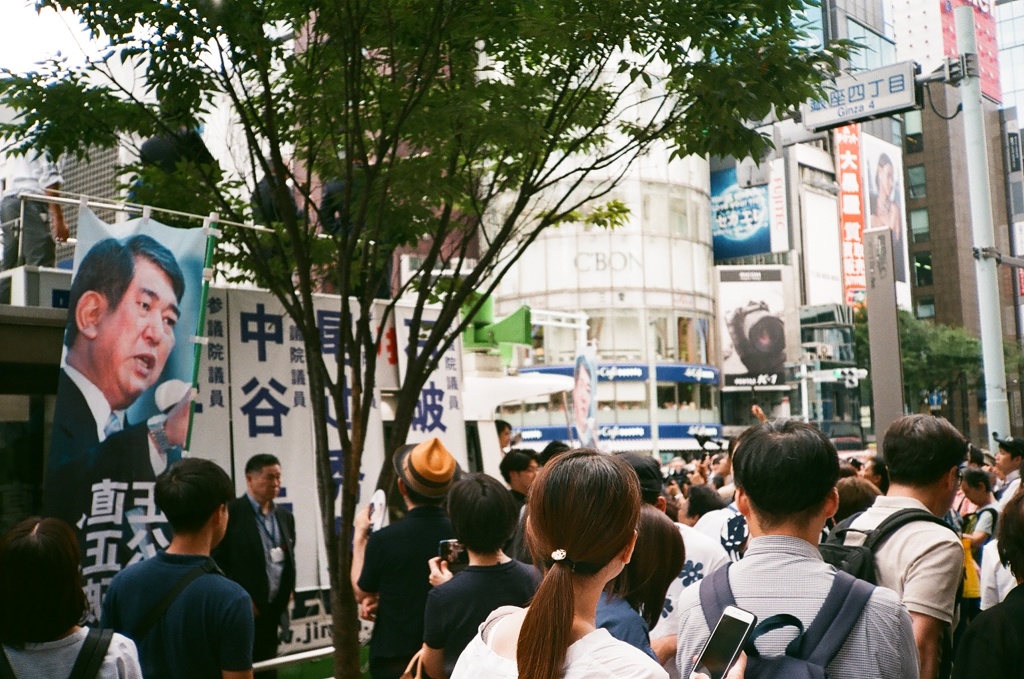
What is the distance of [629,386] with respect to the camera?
147ft

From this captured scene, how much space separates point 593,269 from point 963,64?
32.2 metres

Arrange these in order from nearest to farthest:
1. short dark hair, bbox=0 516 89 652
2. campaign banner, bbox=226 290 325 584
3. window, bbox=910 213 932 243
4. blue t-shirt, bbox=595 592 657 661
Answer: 1. short dark hair, bbox=0 516 89 652
2. blue t-shirt, bbox=595 592 657 661
3. campaign banner, bbox=226 290 325 584
4. window, bbox=910 213 932 243

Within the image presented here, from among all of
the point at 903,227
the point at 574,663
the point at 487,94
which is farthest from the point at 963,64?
the point at 903,227

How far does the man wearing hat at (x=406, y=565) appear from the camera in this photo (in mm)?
4645

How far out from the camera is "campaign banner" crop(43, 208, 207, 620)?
6324 millimetres

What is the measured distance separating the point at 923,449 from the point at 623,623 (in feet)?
3.83

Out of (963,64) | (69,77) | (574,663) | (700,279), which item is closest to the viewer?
(574,663)

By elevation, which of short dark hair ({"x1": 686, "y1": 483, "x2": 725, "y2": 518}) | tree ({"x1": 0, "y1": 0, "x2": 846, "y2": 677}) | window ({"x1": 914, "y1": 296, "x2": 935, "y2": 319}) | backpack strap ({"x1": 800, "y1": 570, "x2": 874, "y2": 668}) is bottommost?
short dark hair ({"x1": 686, "y1": 483, "x2": 725, "y2": 518})

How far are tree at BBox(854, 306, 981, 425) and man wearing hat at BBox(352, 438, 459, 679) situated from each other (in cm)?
5020

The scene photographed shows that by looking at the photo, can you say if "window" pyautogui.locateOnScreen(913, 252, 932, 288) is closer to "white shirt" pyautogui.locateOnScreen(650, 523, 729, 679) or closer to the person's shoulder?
"white shirt" pyautogui.locateOnScreen(650, 523, 729, 679)

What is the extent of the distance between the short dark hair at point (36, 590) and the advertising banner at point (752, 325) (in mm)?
47302

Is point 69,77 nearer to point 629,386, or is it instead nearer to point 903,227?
point 629,386

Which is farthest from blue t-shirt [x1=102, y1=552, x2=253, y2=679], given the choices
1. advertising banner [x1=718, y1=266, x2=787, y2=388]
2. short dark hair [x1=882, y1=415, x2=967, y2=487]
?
advertising banner [x1=718, y1=266, x2=787, y2=388]

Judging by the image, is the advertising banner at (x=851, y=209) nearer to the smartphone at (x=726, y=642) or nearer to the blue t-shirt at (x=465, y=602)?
the blue t-shirt at (x=465, y=602)
